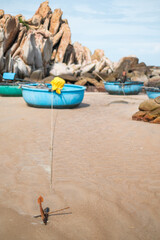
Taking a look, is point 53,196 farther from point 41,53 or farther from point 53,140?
point 41,53

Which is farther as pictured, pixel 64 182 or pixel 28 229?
pixel 64 182

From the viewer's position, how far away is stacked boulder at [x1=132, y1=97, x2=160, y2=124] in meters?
7.72

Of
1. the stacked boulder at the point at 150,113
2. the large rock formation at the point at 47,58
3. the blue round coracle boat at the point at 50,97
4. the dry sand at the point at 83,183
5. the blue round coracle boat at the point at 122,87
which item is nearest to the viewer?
the dry sand at the point at 83,183

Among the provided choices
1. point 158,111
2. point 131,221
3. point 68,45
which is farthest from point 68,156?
point 68,45

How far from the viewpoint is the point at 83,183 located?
138 inches

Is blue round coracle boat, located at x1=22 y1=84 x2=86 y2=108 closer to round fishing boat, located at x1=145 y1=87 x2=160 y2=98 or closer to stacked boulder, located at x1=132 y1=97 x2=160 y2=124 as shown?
stacked boulder, located at x1=132 y1=97 x2=160 y2=124

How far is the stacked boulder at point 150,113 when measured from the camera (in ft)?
25.3

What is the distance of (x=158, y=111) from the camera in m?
7.78

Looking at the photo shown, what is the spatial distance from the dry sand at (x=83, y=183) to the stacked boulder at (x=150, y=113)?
127 cm

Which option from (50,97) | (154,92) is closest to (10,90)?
(50,97)

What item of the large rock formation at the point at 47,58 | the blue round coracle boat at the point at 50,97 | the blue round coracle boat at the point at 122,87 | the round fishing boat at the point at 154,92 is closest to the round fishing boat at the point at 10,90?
the blue round coracle boat at the point at 50,97

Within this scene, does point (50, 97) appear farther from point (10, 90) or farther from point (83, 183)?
point (83, 183)

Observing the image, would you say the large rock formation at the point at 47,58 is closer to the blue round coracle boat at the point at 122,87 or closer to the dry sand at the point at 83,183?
the blue round coracle boat at the point at 122,87

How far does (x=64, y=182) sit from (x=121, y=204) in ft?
3.19
